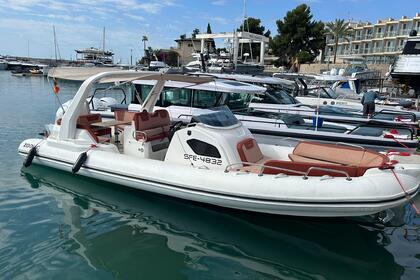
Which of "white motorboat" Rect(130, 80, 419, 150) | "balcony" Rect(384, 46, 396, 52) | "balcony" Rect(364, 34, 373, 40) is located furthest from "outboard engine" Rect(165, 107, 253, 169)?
"balcony" Rect(364, 34, 373, 40)

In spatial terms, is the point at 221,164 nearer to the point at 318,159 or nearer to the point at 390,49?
the point at 318,159

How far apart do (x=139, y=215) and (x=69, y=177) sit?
7.73 feet

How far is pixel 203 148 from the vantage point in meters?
5.90

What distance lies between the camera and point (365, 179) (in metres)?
4.73

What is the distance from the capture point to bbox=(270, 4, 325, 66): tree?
46.8 meters

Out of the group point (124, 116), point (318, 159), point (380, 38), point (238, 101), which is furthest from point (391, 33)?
point (318, 159)

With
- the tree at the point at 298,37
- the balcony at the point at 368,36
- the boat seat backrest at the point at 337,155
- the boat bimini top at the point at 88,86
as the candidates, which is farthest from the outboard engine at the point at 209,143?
the balcony at the point at 368,36

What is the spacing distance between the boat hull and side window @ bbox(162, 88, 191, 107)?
412 cm

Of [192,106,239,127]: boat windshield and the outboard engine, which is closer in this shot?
the outboard engine

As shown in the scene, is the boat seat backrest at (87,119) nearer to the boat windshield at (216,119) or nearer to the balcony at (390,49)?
the boat windshield at (216,119)

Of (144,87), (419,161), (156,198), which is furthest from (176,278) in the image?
(144,87)

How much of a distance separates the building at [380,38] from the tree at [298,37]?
5626mm

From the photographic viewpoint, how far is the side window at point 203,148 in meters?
5.79

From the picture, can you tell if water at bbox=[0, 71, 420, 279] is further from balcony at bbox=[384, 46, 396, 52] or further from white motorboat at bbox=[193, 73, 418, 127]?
balcony at bbox=[384, 46, 396, 52]
